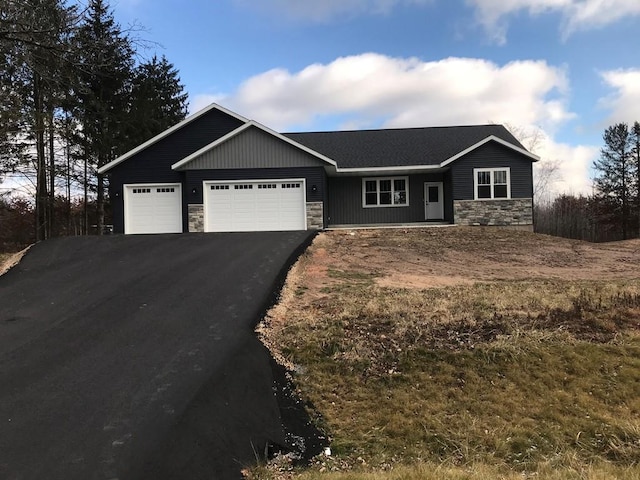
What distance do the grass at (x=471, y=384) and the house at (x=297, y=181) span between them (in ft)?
37.2

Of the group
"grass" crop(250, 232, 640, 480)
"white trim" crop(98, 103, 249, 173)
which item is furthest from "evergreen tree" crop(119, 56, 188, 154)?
"grass" crop(250, 232, 640, 480)

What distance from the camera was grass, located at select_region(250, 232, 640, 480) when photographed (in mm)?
4590

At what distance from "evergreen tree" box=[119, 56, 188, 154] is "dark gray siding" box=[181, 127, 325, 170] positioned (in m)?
9.82

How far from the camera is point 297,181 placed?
63.9ft

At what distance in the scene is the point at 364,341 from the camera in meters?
6.78

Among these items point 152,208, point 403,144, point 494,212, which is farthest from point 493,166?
point 152,208

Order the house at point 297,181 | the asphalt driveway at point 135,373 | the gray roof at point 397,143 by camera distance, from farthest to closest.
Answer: the gray roof at point 397,143, the house at point 297,181, the asphalt driveway at point 135,373

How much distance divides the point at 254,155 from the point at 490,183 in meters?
10.0

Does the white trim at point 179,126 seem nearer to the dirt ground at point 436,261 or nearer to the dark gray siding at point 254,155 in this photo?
the dark gray siding at point 254,155

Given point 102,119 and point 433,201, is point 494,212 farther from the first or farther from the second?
point 102,119

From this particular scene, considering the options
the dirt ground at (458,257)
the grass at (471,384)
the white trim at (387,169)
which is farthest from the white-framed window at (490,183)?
the grass at (471,384)

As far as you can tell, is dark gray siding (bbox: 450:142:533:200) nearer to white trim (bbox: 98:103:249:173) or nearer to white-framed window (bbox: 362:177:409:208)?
white-framed window (bbox: 362:177:409:208)

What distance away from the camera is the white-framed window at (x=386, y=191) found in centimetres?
2292

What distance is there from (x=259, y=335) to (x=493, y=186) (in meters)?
16.6
